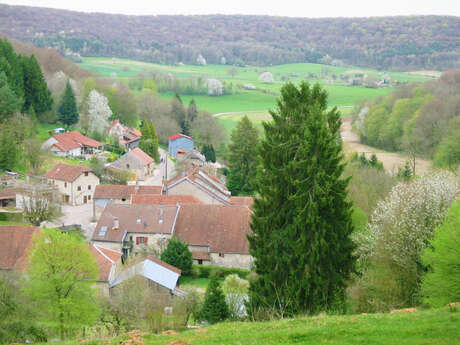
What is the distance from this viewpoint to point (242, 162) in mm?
51969

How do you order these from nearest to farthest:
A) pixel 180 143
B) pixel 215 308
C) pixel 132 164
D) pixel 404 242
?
pixel 404 242 → pixel 215 308 → pixel 132 164 → pixel 180 143

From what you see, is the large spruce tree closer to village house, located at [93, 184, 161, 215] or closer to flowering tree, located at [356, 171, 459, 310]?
flowering tree, located at [356, 171, 459, 310]

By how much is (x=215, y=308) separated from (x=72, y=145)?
4172 cm

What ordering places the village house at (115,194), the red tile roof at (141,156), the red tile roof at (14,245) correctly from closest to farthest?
the red tile roof at (14,245) → the village house at (115,194) → the red tile roof at (141,156)

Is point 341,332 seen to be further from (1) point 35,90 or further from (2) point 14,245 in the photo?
(1) point 35,90

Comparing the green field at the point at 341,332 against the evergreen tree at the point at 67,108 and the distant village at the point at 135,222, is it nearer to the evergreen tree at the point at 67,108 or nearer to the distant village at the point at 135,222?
the distant village at the point at 135,222

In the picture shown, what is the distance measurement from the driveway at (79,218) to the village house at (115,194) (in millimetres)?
1176

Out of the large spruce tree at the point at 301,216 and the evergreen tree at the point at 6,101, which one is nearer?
the large spruce tree at the point at 301,216

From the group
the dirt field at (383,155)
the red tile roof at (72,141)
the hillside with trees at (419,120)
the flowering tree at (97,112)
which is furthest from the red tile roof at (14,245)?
the flowering tree at (97,112)

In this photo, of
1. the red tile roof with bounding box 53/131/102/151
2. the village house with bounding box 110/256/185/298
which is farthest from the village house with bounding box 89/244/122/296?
the red tile roof with bounding box 53/131/102/151

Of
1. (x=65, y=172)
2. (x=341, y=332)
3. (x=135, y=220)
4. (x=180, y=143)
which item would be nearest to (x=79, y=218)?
(x=65, y=172)

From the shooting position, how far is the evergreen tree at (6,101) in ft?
176

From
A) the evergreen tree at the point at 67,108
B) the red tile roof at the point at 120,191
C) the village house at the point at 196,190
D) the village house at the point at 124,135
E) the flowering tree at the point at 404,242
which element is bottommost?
the village house at the point at 124,135

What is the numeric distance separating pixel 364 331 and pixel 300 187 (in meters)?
6.54
